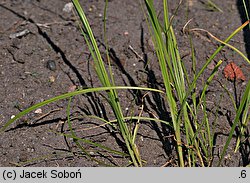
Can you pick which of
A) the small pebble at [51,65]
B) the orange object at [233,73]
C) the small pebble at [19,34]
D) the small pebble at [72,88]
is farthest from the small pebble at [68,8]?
the orange object at [233,73]

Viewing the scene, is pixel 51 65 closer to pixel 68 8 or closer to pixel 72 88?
pixel 72 88

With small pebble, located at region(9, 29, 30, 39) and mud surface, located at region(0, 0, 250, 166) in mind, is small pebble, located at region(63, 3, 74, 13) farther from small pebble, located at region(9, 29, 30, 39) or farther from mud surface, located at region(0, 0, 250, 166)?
small pebble, located at region(9, 29, 30, 39)

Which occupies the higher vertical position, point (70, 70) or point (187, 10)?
point (187, 10)

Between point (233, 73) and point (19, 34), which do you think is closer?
point (233, 73)

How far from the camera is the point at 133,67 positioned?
1.69 meters

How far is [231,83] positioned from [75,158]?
644 mm

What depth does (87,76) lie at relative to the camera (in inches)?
65.8

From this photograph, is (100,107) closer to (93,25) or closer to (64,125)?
(64,125)

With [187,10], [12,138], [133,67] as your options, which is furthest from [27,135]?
[187,10]

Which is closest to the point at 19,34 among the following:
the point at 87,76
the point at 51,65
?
the point at 51,65

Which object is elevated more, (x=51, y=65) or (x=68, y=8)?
(x=68, y=8)

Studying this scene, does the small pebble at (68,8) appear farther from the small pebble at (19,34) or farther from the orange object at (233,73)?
the orange object at (233,73)

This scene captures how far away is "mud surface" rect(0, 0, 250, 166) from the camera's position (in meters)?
1.44

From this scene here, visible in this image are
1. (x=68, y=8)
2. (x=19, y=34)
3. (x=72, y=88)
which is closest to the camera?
(x=72, y=88)
